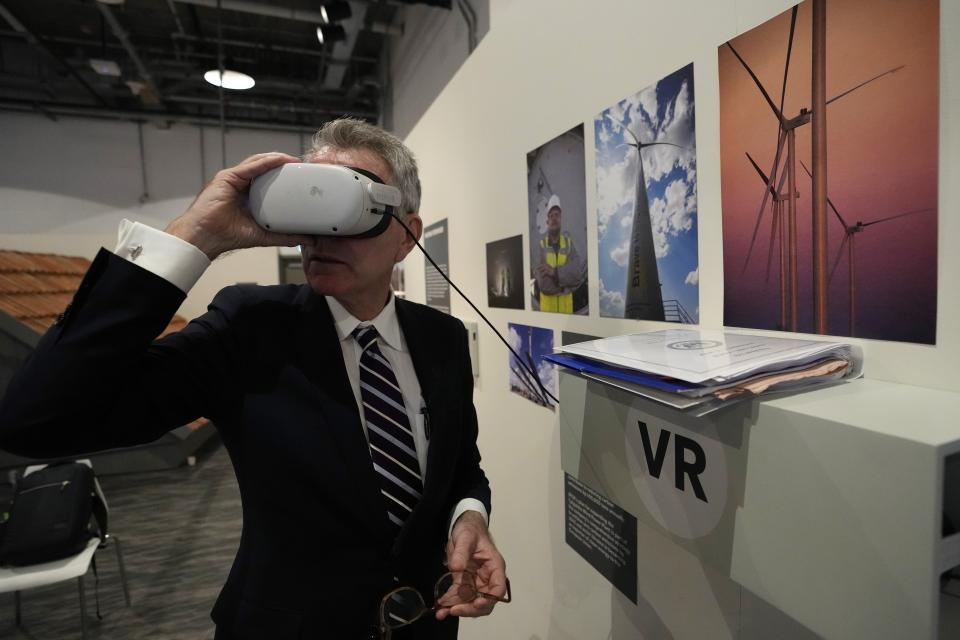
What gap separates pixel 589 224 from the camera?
1.26 metres

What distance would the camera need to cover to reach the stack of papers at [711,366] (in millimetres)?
556

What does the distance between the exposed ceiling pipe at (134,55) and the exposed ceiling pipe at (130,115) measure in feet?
0.85

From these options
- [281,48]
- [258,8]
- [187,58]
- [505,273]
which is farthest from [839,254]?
[187,58]

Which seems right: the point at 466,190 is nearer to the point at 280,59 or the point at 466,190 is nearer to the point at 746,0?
the point at 746,0

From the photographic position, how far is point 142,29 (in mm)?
4703

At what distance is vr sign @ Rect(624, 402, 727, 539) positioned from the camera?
2.05 ft

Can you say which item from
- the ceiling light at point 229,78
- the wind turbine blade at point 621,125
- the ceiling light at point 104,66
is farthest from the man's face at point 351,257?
the ceiling light at point 104,66

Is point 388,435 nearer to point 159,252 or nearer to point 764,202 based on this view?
point 159,252

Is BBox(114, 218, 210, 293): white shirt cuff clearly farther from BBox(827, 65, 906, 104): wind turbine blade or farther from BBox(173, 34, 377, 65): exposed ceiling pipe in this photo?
BBox(173, 34, 377, 65): exposed ceiling pipe

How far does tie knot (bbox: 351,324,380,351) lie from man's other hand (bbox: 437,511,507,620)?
43 centimetres

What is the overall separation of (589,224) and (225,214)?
0.86 m

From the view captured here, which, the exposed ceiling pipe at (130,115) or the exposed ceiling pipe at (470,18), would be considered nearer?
the exposed ceiling pipe at (470,18)

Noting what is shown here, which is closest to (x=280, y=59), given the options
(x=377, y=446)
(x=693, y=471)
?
(x=377, y=446)

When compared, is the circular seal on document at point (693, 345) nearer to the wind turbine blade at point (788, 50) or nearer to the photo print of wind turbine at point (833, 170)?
the photo print of wind turbine at point (833, 170)
